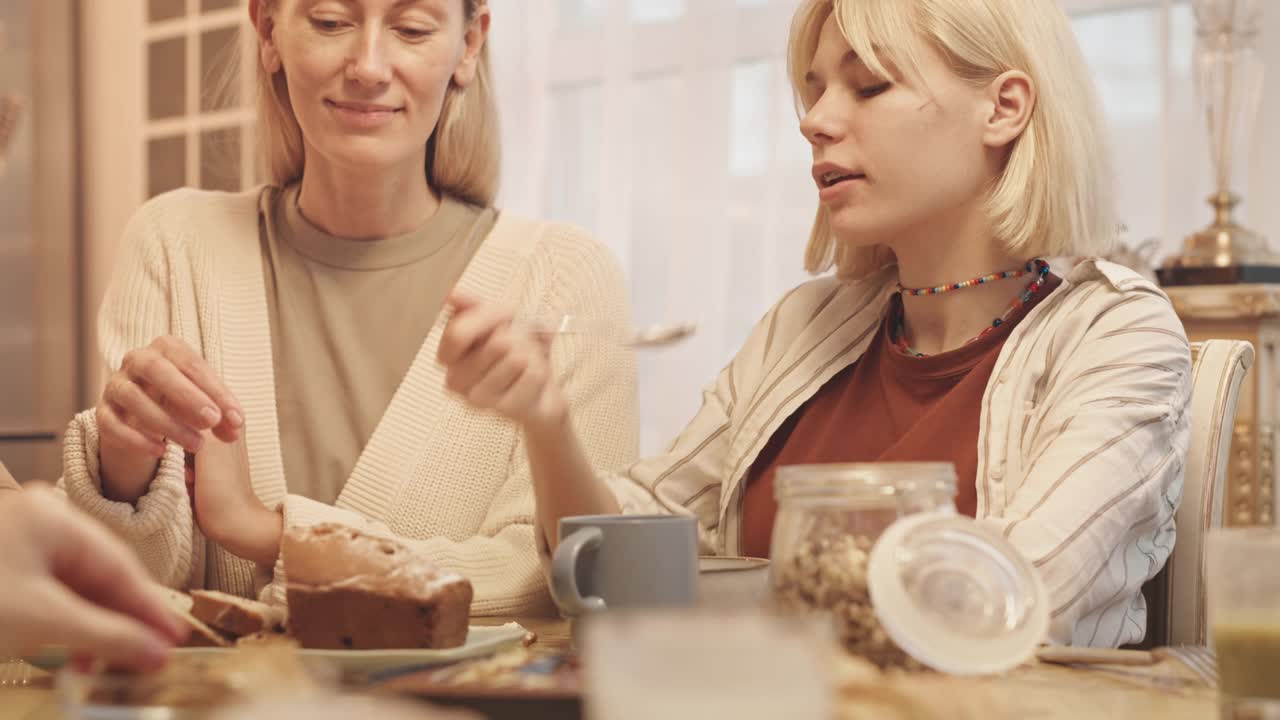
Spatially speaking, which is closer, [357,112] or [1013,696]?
[1013,696]

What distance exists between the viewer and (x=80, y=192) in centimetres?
388

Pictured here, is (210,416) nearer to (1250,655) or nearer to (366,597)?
(366,597)

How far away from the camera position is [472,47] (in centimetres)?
168

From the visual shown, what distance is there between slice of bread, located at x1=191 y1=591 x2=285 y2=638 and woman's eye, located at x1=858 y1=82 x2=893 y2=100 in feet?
2.55

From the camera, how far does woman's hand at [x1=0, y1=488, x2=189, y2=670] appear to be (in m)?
0.53

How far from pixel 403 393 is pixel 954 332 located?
62 centimetres

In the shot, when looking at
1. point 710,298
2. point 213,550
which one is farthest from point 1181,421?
point 710,298

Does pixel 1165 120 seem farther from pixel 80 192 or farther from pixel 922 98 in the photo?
pixel 80 192

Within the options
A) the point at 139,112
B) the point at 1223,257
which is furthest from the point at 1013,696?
the point at 139,112

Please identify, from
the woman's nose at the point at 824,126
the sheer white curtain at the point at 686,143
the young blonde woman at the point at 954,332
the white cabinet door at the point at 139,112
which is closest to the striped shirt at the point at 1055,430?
the young blonde woman at the point at 954,332

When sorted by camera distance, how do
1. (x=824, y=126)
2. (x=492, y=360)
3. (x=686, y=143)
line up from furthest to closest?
(x=686, y=143) → (x=824, y=126) → (x=492, y=360)

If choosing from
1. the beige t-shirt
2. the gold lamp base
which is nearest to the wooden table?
the beige t-shirt

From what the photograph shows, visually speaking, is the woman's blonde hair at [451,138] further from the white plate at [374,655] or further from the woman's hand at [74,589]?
the woman's hand at [74,589]

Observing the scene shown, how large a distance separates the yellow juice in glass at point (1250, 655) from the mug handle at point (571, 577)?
1.22ft
